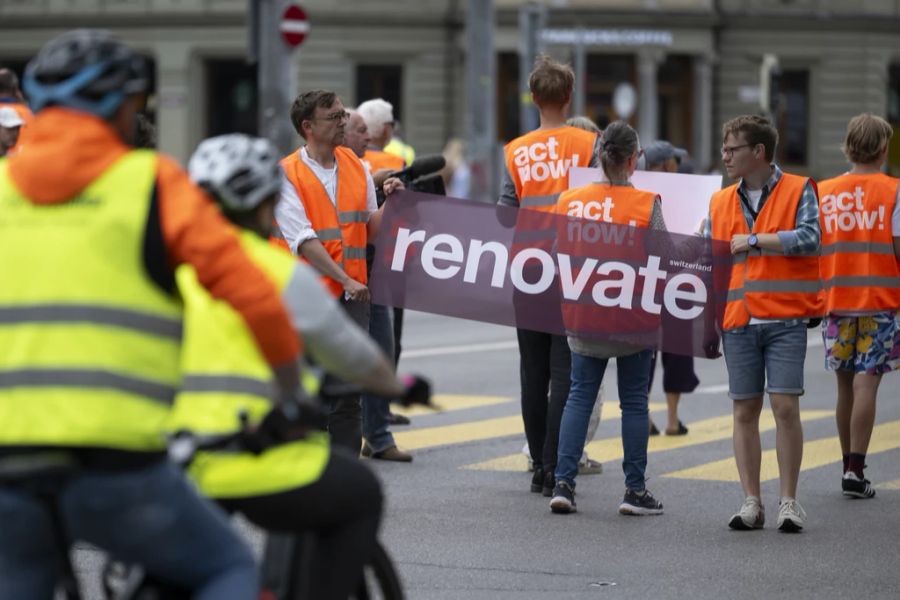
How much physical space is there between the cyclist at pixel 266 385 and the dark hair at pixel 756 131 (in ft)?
14.1

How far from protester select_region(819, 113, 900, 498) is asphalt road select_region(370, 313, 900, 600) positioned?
581mm

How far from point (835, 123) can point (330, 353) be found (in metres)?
51.9

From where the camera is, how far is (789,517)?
8125 millimetres

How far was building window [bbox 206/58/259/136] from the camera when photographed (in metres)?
51.7

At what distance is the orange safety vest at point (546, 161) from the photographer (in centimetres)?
916

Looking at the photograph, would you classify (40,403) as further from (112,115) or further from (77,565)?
(77,565)

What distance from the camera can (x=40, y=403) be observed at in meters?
3.53

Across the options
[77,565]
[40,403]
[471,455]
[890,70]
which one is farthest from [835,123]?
[40,403]

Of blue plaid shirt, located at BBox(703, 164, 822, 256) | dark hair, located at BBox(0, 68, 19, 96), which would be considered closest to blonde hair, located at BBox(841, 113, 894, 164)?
blue plaid shirt, located at BBox(703, 164, 822, 256)

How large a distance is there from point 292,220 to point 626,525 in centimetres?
209

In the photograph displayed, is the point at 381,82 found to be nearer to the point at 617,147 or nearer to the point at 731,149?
the point at 617,147

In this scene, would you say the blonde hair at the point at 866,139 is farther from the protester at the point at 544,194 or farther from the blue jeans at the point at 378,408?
the blue jeans at the point at 378,408

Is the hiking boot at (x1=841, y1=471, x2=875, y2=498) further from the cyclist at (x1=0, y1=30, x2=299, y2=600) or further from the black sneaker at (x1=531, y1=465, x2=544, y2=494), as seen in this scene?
the cyclist at (x1=0, y1=30, x2=299, y2=600)

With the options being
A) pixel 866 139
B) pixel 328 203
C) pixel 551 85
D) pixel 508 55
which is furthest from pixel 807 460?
pixel 508 55
